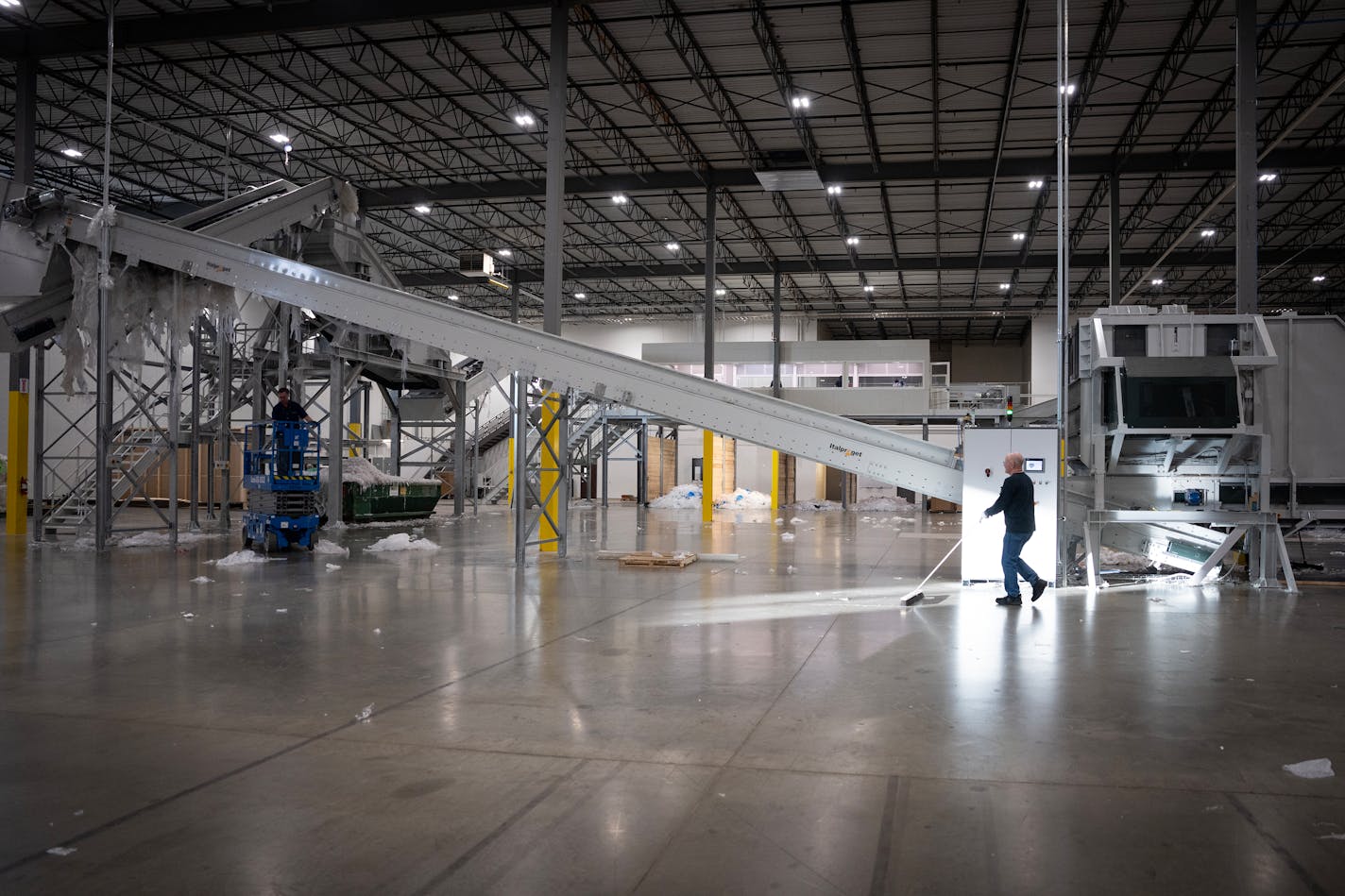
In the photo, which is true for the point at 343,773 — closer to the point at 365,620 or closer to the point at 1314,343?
the point at 365,620

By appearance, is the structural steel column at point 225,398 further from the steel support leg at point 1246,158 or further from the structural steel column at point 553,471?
the steel support leg at point 1246,158

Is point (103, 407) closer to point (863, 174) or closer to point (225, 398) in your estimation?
point (225, 398)

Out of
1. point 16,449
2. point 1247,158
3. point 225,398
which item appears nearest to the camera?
point 1247,158

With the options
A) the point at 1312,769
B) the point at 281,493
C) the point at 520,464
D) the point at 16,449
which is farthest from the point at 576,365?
the point at 16,449

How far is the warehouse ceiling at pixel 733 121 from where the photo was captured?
60.3ft

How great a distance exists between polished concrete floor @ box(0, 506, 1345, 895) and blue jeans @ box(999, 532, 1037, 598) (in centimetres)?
45

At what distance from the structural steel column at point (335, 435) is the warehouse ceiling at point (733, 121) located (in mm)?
4690

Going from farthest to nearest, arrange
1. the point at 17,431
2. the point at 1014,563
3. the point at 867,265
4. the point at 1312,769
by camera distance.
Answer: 1. the point at 867,265
2. the point at 17,431
3. the point at 1014,563
4. the point at 1312,769

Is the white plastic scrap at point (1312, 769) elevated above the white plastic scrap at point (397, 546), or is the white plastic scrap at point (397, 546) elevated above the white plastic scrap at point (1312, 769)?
the white plastic scrap at point (397, 546)

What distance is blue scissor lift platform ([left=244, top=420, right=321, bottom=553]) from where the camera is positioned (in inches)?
616

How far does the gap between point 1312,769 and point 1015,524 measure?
636cm

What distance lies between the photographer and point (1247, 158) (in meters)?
14.0

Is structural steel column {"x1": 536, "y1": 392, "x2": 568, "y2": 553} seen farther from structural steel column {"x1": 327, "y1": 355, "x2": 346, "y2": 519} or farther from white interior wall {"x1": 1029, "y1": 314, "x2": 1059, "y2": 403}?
white interior wall {"x1": 1029, "y1": 314, "x2": 1059, "y2": 403}

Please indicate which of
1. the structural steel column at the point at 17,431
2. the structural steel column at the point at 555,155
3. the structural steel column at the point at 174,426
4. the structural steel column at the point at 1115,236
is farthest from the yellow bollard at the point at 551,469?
the structural steel column at the point at 1115,236
